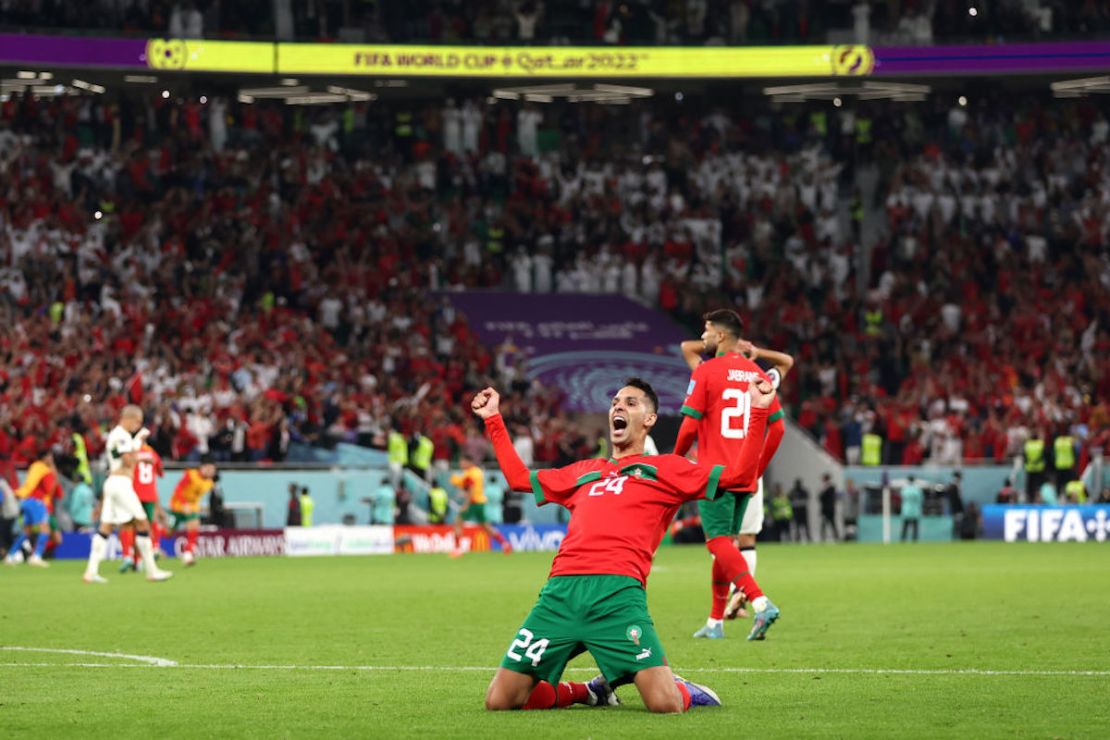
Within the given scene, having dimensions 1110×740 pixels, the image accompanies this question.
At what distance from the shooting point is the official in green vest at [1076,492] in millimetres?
40719

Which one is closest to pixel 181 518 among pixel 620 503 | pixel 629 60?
pixel 629 60

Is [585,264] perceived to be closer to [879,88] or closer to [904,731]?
[879,88]

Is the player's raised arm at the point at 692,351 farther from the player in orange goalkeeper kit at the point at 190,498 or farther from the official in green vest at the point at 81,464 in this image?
the official in green vest at the point at 81,464

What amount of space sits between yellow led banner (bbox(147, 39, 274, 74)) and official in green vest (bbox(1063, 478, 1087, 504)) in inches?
839

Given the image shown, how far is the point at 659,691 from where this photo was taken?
9.46 metres

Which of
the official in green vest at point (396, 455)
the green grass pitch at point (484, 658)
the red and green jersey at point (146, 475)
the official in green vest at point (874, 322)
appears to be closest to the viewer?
the green grass pitch at point (484, 658)

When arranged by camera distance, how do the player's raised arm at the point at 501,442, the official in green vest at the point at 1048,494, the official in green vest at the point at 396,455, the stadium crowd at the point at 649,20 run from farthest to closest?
the stadium crowd at the point at 649,20 → the official in green vest at the point at 1048,494 → the official in green vest at the point at 396,455 → the player's raised arm at the point at 501,442

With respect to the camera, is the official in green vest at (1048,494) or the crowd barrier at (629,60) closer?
the official in green vest at (1048,494)

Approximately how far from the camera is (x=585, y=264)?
49344 mm

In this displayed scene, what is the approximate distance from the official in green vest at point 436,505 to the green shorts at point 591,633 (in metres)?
27.4

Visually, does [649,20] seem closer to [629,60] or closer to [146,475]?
[629,60]

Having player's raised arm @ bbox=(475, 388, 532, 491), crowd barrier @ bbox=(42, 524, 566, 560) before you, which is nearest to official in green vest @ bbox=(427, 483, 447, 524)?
crowd barrier @ bbox=(42, 524, 566, 560)

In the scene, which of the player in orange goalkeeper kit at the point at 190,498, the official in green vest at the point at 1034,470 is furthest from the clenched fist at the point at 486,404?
the official in green vest at the point at 1034,470

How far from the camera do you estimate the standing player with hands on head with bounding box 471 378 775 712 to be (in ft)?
31.2
